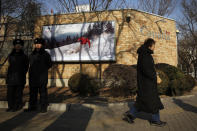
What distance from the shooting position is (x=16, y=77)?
463 cm

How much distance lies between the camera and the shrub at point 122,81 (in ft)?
21.0

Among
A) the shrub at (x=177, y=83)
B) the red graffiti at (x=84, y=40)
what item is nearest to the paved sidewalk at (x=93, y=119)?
the shrub at (x=177, y=83)

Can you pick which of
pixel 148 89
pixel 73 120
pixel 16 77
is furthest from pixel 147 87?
pixel 16 77

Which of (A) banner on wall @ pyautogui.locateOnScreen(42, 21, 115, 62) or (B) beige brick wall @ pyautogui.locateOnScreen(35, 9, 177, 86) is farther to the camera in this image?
(B) beige brick wall @ pyautogui.locateOnScreen(35, 9, 177, 86)

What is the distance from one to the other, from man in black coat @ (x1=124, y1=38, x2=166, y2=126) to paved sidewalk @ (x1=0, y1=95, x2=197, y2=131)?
11.8 inches

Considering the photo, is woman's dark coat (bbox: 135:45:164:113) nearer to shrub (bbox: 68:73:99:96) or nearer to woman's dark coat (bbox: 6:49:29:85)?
woman's dark coat (bbox: 6:49:29:85)

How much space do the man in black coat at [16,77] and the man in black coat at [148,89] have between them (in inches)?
130

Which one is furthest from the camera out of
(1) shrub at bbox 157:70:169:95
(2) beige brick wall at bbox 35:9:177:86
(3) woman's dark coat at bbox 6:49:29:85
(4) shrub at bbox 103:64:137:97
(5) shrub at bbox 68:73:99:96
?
(2) beige brick wall at bbox 35:9:177:86

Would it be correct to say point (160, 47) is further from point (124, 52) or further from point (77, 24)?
point (77, 24)

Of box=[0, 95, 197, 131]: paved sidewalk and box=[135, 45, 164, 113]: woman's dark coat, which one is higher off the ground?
box=[135, 45, 164, 113]: woman's dark coat

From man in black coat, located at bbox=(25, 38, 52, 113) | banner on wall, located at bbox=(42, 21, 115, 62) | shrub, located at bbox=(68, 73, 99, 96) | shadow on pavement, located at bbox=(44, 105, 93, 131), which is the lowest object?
shadow on pavement, located at bbox=(44, 105, 93, 131)

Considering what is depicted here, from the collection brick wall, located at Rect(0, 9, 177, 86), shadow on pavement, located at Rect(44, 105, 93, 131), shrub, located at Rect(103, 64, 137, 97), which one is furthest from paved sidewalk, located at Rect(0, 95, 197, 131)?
brick wall, located at Rect(0, 9, 177, 86)

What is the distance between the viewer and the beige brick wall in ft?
33.8

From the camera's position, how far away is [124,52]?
33.5ft
